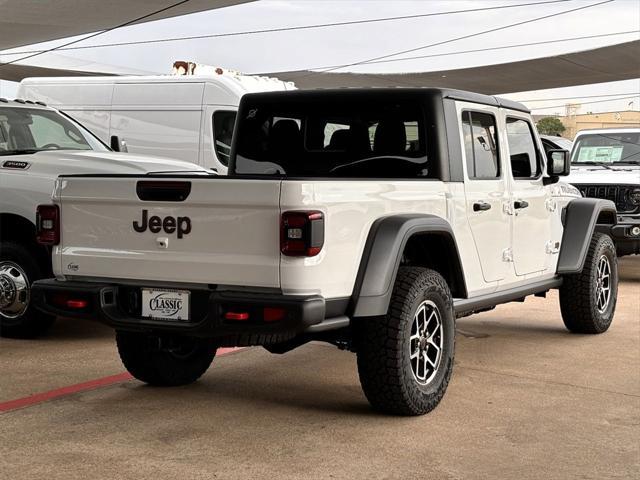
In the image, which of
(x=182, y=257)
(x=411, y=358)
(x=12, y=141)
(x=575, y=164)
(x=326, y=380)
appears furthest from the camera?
(x=575, y=164)

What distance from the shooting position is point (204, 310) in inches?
202

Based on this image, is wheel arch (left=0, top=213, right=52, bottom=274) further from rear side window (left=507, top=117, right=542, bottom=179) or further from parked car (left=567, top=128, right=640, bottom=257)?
parked car (left=567, top=128, right=640, bottom=257)

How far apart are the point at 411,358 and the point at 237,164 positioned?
203 centimetres

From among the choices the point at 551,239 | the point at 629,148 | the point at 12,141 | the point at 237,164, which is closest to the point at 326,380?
the point at 237,164

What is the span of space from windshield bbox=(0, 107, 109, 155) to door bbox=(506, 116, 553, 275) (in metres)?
3.78

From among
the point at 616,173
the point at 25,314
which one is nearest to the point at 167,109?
the point at 25,314

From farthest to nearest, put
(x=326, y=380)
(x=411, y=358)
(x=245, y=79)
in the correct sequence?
(x=245, y=79) < (x=326, y=380) < (x=411, y=358)

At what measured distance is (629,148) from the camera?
13.5m

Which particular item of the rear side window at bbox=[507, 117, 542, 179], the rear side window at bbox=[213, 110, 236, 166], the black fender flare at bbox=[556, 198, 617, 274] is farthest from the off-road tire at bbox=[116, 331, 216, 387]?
the rear side window at bbox=[213, 110, 236, 166]

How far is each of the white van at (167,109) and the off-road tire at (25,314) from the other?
4.65m

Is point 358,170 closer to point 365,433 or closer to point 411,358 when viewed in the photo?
point 411,358

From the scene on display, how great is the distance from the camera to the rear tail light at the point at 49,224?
18.5ft

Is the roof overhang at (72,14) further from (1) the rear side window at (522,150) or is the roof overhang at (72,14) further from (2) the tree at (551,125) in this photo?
(2) the tree at (551,125)

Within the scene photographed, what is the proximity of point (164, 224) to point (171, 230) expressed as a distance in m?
0.05
